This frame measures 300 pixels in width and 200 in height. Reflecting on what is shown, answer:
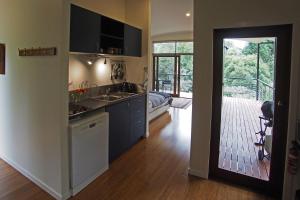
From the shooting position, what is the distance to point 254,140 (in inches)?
111

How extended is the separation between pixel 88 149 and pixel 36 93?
0.91 m

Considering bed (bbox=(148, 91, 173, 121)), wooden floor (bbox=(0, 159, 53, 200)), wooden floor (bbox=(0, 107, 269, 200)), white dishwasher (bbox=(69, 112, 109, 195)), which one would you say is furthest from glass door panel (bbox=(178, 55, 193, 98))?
wooden floor (bbox=(0, 159, 53, 200))

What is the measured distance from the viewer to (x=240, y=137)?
9.59ft

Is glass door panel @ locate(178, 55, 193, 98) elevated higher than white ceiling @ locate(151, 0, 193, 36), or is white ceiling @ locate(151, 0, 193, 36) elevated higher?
white ceiling @ locate(151, 0, 193, 36)

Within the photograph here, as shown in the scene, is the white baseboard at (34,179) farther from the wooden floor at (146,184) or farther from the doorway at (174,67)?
the doorway at (174,67)

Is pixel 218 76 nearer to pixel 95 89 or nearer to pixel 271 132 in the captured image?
pixel 271 132

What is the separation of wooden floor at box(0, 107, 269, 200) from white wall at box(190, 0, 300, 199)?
0.29m

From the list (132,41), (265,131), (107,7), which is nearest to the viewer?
(265,131)

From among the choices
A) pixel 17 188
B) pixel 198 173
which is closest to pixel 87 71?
pixel 17 188

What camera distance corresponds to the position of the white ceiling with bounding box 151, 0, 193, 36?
6.24 metres

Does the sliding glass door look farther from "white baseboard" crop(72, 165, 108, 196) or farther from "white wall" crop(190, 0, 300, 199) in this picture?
"white baseboard" crop(72, 165, 108, 196)

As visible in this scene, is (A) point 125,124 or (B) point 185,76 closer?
(A) point 125,124

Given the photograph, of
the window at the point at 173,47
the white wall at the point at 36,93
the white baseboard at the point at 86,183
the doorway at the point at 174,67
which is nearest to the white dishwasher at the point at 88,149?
the white baseboard at the point at 86,183

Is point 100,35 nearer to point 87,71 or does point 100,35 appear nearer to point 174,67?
point 87,71
